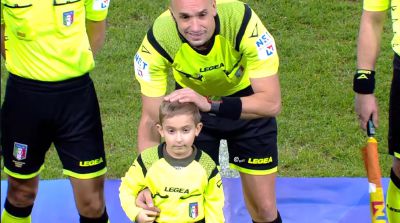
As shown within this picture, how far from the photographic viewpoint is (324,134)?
296 inches

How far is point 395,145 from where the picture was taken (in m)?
4.98

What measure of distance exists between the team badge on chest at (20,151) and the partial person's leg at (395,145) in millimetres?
2104

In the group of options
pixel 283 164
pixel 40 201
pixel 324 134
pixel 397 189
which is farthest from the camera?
pixel 324 134

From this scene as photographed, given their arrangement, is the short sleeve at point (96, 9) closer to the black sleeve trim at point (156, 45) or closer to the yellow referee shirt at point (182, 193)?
the black sleeve trim at point (156, 45)

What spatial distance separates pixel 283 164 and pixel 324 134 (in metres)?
0.69

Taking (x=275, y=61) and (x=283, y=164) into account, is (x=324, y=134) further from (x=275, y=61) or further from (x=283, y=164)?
(x=275, y=61)

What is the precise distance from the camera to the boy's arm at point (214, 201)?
4.45 metres

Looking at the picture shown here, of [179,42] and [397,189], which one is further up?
[179,42]

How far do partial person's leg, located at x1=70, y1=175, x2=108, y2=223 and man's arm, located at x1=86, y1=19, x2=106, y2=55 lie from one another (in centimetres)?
83

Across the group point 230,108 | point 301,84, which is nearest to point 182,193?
point 230,108

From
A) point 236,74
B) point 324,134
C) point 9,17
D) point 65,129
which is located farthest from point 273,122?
point 324,134

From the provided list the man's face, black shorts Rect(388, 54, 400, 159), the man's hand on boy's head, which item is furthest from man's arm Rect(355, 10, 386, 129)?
the man's hand on boy's head

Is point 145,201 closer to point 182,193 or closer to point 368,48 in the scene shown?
point 182,193

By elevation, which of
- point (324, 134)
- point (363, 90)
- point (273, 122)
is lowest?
point (324, 134)
